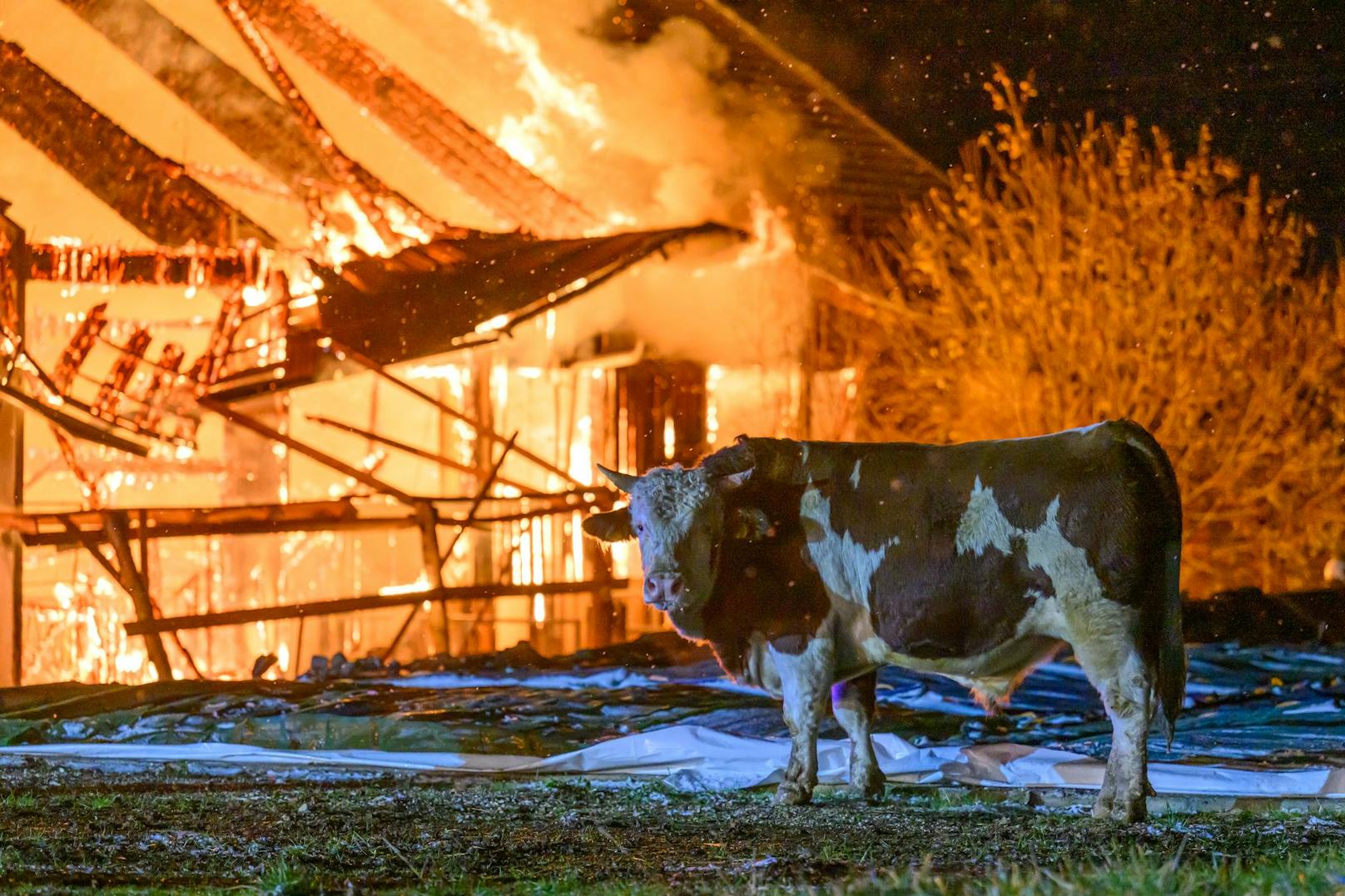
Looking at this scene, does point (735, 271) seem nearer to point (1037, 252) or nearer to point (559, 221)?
point (559, 221)

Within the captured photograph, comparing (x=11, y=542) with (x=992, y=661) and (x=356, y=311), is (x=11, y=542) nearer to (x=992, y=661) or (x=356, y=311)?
(x=356, y=311)

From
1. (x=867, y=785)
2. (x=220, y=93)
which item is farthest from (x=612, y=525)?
(x=220, y=93)

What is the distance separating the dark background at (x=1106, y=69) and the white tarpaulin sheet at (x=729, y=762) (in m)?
12.7

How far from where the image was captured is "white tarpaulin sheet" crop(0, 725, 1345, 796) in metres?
7.51

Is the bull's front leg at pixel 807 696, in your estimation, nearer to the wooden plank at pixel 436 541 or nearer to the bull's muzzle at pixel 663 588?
the bull's muzzle at pixel 663 588

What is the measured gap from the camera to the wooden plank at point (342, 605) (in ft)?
37.5

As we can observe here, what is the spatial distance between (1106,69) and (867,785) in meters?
15.1

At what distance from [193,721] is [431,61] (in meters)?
8.22

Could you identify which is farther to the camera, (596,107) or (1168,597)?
(596,107)

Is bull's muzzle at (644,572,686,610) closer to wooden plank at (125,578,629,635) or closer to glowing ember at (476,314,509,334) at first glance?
wooden plank at (125,578,629,635)

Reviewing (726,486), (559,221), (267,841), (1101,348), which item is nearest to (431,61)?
(559,221)

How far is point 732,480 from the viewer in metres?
7.24

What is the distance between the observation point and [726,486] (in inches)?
286

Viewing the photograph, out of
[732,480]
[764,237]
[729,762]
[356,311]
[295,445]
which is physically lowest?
[729,762]
